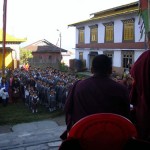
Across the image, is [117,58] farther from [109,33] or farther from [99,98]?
[99,98]

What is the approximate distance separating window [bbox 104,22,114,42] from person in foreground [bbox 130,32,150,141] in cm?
2827

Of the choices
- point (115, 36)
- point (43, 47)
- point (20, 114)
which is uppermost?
point (43, 47)

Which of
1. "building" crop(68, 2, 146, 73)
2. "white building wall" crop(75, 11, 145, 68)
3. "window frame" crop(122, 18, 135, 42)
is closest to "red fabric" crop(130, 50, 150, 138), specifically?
"building" crop(68, 2, 146, 73)

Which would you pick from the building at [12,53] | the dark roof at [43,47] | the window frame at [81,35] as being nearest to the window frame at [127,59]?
the window frame at [81,35]

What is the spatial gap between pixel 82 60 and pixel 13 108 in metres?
21.6

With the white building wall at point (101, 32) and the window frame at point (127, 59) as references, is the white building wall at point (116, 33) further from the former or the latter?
the window frame at point (127, 59)

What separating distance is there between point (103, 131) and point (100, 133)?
33 mm

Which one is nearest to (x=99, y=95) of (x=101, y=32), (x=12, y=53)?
(x=12, y=53)

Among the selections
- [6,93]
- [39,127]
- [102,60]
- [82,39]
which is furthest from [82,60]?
[102,60]

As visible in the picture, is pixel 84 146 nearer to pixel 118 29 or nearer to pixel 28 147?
pixel 28 147

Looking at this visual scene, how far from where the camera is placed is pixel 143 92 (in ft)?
9.32

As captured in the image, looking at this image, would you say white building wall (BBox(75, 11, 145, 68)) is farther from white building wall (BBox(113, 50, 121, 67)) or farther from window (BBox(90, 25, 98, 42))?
window (BBox(90, 25, 98, 42))

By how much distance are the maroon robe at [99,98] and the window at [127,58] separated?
25.2 meters

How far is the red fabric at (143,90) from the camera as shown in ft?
9.27
